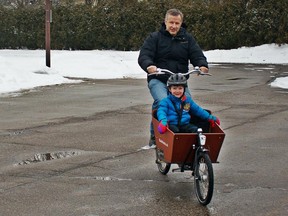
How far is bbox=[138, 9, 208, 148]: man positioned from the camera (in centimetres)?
700

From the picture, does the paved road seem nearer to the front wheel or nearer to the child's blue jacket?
the front wheel

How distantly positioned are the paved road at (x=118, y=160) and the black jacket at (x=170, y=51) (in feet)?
4.45

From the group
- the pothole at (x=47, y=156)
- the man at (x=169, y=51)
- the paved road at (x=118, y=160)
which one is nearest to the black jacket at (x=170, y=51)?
the man at (x=169, y=51)

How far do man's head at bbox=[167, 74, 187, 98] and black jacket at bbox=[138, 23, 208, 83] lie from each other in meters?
0.76

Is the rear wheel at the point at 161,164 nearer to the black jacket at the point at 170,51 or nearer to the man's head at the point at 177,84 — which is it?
the man's head at the point at 177,84

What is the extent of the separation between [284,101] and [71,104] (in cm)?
522

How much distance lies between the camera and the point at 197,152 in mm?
5934

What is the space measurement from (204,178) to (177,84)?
114 cm

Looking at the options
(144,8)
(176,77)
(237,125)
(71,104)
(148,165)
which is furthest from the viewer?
(144,8)

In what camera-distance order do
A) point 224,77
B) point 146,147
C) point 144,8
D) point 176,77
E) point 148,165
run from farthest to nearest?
point 144,8 → point 224,77 → point 146,147 → point 148,165 → point 176,77

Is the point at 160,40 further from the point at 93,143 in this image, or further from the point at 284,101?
the point at 284,101

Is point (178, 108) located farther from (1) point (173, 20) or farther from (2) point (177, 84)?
(1) point (173, 20)

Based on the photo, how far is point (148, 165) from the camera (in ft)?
24.8

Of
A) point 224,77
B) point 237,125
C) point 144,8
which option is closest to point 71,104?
point 237,125
